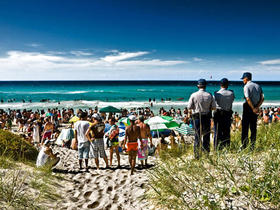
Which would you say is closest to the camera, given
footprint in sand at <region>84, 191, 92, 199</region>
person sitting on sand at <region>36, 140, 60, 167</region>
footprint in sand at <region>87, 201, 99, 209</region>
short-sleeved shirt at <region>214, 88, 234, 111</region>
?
footprint in sand at <region>87, 201, 99, 209</region>

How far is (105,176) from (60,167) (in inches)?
63.6

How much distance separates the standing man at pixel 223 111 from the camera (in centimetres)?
455

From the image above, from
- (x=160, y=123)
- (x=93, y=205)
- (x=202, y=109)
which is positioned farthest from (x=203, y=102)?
(x=160, y=123)

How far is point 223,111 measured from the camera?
4.59 m

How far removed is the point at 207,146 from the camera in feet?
15.2

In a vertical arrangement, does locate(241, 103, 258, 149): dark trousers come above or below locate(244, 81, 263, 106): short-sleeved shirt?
below

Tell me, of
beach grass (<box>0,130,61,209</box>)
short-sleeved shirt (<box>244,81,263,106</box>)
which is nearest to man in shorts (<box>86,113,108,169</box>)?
beach grass (<box>0,130,61,209</box>)

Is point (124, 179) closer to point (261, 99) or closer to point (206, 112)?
point (206, 112)

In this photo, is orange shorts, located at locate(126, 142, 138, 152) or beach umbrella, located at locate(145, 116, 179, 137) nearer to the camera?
orange shorts, located at locate(126, 142, 138, 152)

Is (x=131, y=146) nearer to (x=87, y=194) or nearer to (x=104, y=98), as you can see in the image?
(x=87, y=194)

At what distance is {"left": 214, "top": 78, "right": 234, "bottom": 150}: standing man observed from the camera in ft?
14.9

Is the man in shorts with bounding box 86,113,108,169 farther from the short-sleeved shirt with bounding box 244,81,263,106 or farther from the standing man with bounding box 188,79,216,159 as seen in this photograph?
the short-sleeved shirt with bounding box 244,81,263,106

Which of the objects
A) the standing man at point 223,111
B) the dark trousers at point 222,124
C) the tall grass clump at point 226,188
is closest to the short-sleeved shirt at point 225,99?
the standing man at point 223,111

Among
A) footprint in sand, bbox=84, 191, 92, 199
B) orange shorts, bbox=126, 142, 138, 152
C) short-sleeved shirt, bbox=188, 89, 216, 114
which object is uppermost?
short-sleeved shirt, bbox=188, 89, 216, 114
